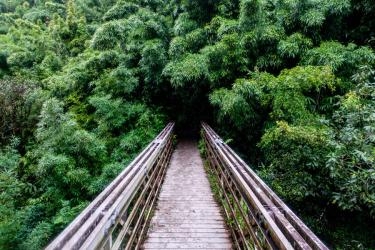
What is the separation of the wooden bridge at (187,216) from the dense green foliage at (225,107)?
157cm

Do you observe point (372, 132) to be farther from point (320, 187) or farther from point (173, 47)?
point (173, 47)

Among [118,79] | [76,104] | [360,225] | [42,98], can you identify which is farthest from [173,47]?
[360,225]

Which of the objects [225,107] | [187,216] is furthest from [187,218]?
[225,107]

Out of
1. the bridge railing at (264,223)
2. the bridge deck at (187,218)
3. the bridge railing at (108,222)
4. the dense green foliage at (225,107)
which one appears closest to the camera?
the bridge railing at (108,222)

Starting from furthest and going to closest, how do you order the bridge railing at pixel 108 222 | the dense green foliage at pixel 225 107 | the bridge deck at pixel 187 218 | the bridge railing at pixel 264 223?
the dense green foliage at pixel 225 107 → the bridge deck at pixel 187 218 → the bridge railing at pixel 264 223 → the bridge railing at pixel 108 222

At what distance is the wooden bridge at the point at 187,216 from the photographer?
1.86 metres

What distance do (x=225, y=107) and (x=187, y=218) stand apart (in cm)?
342

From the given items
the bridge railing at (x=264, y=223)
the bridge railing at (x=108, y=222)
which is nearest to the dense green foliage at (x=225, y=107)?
the bridge railing at (x=264, y=223)

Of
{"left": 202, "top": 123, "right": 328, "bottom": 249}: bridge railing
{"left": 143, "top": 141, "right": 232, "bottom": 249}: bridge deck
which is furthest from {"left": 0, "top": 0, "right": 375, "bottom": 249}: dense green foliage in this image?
{"left": 202, "top": 123, "right": 328, "bottom": 249}: bridge railing

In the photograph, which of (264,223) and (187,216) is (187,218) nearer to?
(187,216)

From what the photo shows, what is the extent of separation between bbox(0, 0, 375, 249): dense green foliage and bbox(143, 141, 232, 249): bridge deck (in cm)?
148

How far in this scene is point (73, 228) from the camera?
174cm

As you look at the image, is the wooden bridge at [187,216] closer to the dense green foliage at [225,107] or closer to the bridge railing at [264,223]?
the bridge railing at [264,223]

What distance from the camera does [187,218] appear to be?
3963 millimetres
